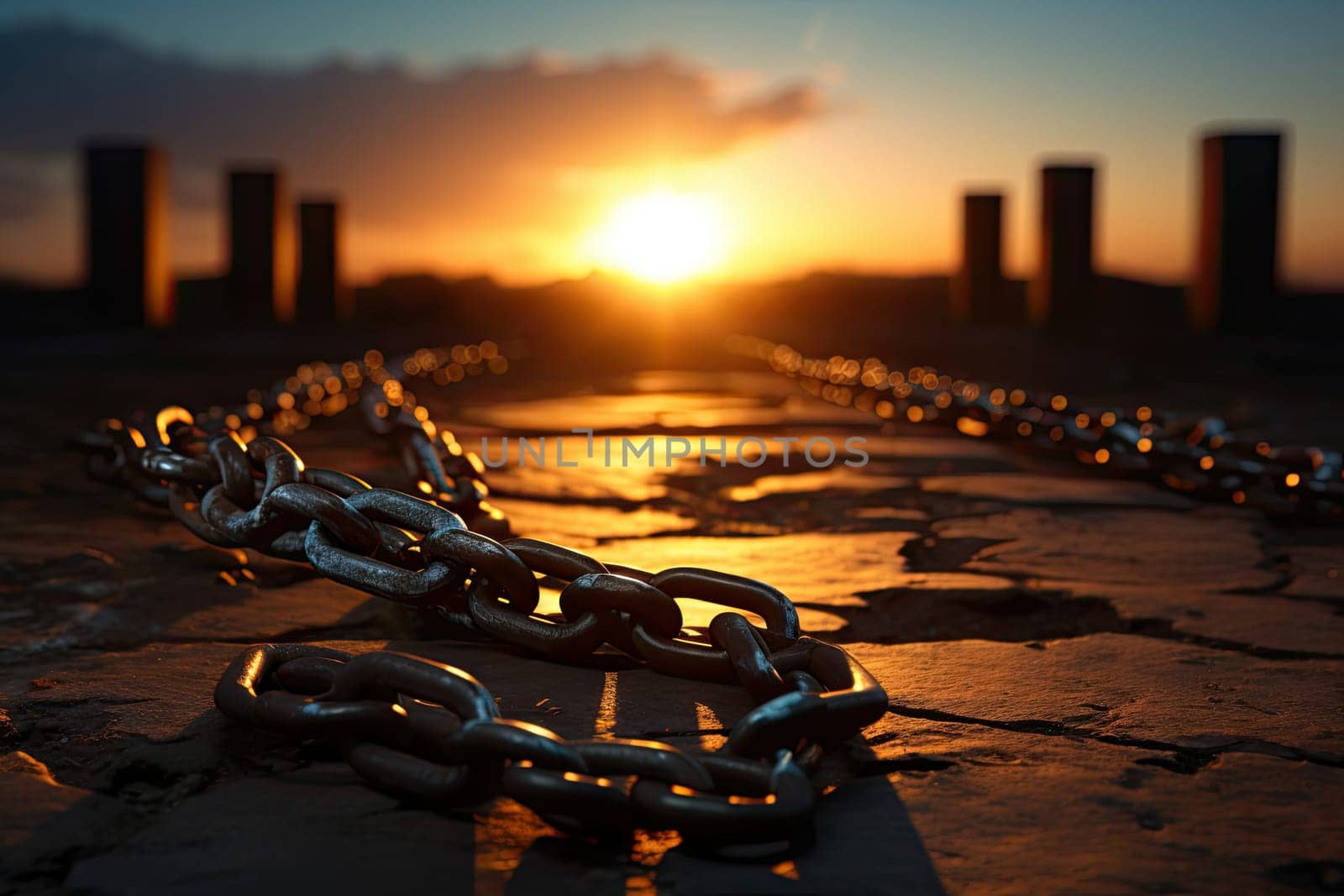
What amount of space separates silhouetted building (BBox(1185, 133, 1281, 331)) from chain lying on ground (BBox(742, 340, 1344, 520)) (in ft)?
19.6

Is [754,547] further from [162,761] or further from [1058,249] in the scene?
[1058,249]

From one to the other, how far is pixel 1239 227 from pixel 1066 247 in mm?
1971

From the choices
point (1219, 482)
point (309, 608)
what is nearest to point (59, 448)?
point (309, 608)

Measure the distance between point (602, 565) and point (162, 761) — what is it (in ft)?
1.69

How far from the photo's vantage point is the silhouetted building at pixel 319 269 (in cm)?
1596

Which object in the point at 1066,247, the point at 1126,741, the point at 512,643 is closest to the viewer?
the point at 1126,741

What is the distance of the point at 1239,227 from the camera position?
9836 mm

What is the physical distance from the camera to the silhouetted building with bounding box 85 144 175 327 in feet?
35.6

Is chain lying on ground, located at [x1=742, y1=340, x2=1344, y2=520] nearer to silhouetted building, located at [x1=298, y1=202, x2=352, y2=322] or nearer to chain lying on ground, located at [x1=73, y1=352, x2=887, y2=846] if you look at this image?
chain lying on ground, located at [x1=73, y1=352, x2=887, y2=846]

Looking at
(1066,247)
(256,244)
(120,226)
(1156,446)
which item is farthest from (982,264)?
(1156,446)

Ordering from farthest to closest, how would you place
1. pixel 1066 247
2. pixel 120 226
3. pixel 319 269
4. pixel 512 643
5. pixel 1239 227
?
pixel 319 269 → pixel 1066 247 → pixel 120 226 → pixel 1239 227 → pixel 512 643

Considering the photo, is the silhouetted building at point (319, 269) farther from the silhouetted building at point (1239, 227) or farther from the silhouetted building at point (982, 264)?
the silhouetted building at point (1239, 227)

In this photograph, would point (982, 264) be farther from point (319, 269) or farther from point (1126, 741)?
point (1126, 741)

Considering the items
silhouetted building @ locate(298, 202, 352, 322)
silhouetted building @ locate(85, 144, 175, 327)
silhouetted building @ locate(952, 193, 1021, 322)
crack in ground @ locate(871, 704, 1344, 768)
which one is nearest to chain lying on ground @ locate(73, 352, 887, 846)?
crack in ground @ locate(871, 704, 1344, 768)
